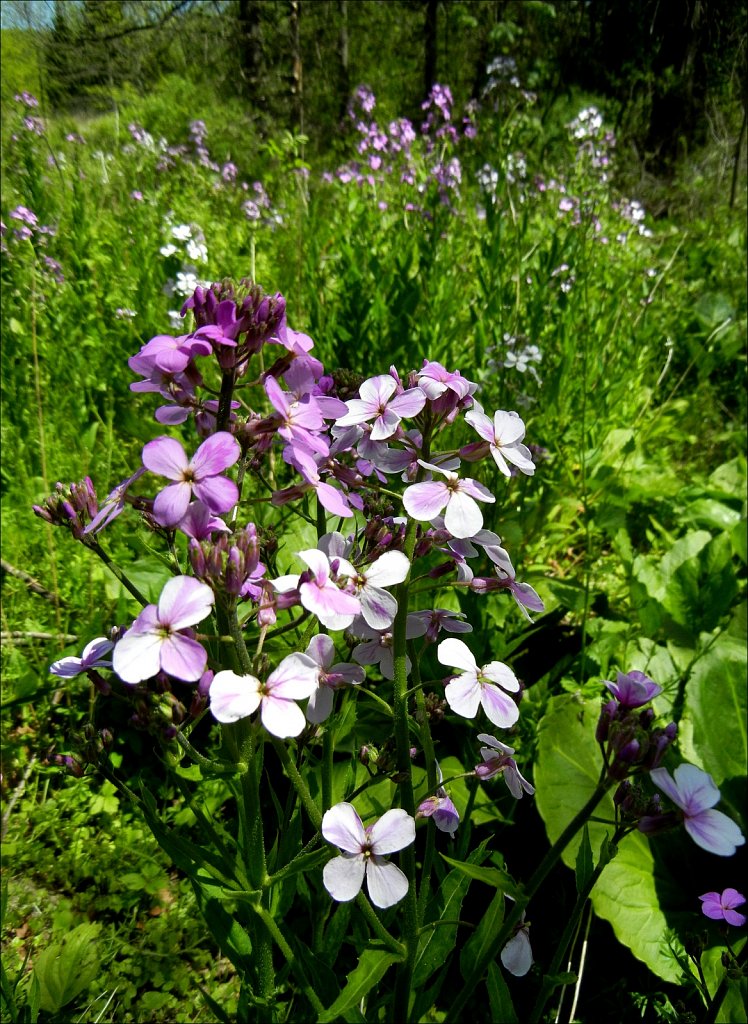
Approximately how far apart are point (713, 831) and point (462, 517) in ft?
1.65

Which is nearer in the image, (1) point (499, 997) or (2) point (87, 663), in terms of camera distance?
(2) point (87, 663)

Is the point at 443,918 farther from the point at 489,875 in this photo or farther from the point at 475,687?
the point at 475,687

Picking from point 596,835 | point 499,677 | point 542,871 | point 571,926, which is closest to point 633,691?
point 499,677

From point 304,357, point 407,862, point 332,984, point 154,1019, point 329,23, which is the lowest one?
point 154,1019

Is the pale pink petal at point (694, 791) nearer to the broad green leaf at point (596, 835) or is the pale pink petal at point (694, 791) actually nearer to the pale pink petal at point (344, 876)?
the pale pink petal at point (344, 876)

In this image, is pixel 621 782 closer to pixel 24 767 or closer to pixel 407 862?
pixel 407 862

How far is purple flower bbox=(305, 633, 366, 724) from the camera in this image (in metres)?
0.86

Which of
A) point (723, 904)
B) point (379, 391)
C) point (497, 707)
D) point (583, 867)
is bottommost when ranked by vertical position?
point (723, 904)

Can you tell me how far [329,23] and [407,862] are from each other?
69.3 ft

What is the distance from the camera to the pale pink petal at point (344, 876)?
2.62 ft

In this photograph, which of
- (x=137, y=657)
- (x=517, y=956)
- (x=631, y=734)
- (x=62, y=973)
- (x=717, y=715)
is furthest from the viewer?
(x=717, y=715)

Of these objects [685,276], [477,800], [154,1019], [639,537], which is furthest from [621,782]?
[685,276]

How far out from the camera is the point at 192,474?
78 cm

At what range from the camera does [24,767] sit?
81.0 inches
